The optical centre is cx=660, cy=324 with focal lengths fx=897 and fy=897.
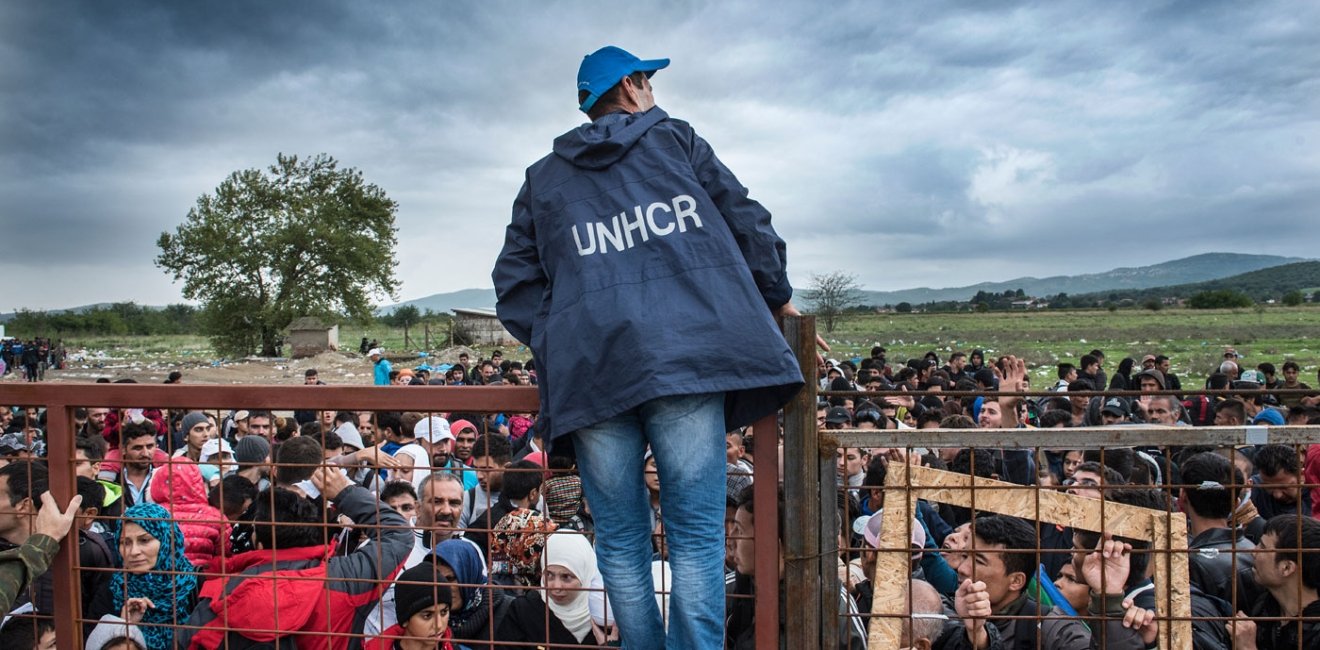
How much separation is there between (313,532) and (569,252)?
6.75 feet

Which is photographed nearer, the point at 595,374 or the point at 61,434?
the point at 595,374

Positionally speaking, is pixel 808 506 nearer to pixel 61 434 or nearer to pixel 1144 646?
pixel 1144 646

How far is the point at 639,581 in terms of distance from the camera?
233 centimetres

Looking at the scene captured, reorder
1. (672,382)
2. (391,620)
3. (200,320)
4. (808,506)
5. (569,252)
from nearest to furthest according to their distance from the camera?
(672,382) → (569,252) → (808,506) → (391,620) → (200,320)

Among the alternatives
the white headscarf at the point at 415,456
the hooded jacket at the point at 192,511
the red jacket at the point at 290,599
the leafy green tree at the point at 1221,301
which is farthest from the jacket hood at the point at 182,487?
the leafy green tree at the point at 1221,301

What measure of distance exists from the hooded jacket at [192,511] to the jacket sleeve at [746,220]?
1819 mm

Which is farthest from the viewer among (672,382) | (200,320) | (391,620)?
(200,320)

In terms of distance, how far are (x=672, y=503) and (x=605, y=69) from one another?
1145mm

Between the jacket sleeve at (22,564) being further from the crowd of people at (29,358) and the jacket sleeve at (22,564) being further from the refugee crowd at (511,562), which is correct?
the crowd of people at (29,358)

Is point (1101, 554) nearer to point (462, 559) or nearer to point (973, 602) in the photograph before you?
point (973, 602)

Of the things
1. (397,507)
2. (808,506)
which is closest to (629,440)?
(808,506)

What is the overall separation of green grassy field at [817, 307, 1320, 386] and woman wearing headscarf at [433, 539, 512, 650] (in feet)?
75.4

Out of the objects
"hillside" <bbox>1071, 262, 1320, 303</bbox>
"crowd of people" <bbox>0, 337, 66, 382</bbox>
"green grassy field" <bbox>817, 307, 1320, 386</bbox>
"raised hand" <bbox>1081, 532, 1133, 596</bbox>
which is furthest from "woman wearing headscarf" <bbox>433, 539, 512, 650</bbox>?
"hillside" <bbox>1071, 262, 1320, 303</bbox>

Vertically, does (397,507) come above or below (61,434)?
below
